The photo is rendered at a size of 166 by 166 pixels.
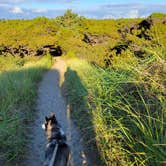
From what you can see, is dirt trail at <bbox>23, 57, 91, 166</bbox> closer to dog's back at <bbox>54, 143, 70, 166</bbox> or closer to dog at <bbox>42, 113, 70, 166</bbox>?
dog at <bbox>42, 113, 70, 166</bbox>

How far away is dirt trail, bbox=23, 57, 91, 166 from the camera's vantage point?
607 centimetres

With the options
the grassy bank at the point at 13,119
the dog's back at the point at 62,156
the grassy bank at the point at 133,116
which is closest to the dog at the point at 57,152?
the dog's back at the point at 62,156

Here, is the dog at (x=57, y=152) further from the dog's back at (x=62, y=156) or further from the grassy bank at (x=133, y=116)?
the grassy bank at (x=133, y=116)

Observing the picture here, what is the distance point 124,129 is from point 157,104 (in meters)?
0.47

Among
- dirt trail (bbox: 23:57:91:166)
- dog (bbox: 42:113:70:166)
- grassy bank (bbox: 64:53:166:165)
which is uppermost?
grassy bank (bbox: 64:53:166:165)

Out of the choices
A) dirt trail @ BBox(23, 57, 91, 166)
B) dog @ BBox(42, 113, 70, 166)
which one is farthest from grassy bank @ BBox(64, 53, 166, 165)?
dog @ BBox(42, 113, 70, 166)

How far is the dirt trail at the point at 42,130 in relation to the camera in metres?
6.07

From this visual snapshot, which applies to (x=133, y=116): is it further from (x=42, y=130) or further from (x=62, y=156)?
(x=42, y=130)

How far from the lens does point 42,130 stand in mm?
7762

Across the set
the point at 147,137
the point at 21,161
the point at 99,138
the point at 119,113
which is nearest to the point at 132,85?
the point at 119,113

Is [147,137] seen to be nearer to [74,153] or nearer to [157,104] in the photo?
[157,104]

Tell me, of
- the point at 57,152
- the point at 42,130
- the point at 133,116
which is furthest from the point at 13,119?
the point at 133,116

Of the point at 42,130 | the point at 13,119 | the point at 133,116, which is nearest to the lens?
the point at 133,116

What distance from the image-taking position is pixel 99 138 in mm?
5543
